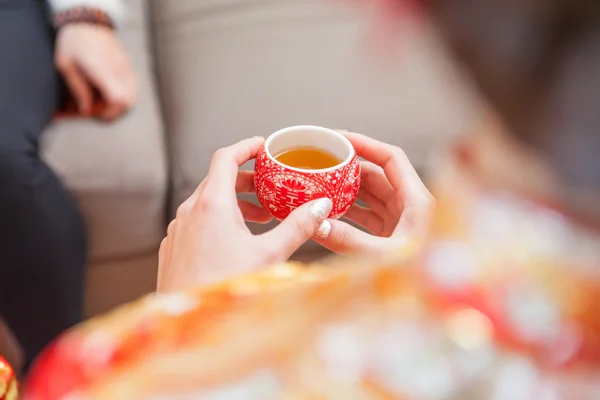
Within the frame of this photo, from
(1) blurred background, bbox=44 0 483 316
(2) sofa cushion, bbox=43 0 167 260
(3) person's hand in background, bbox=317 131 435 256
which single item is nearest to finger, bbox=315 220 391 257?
(3) person's hand in background, bbox=317 131 435 256

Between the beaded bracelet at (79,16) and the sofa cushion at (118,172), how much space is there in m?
0.16

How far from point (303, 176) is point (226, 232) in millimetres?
98

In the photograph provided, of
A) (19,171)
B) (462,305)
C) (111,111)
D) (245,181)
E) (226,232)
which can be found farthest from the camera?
(111,111)

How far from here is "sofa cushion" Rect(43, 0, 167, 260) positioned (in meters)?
1.02

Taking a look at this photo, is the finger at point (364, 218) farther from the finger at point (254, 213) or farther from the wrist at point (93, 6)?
the wrist at point (93, 6)

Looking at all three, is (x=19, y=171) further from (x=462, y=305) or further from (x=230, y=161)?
(x=462, y=305)

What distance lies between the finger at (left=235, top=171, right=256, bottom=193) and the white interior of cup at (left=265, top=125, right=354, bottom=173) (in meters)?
0.03

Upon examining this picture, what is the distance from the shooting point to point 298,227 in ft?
1.91

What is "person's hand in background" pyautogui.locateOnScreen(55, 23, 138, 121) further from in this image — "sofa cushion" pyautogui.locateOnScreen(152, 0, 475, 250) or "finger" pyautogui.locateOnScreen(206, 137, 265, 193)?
"finger" pyautogui.locateOnScreen(206, 137, 265, 193)

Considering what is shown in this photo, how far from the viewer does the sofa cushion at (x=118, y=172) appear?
3.36 feet

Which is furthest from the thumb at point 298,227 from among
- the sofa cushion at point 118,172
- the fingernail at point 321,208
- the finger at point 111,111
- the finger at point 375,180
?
the finger at point 111,111

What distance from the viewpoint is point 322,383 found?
30cm

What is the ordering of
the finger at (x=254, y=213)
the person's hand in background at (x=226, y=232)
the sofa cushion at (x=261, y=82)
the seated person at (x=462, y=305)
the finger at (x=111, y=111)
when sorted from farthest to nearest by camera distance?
the finger at (x=111, y=111) → the sofa cushion at (x=261, y=82) → the finger at (x=254, y=213) → the person's hand in background at (x=226, y=232) → the seated person at (x=462, y=305)

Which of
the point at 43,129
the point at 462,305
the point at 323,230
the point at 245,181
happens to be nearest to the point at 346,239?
the point at 323,230
